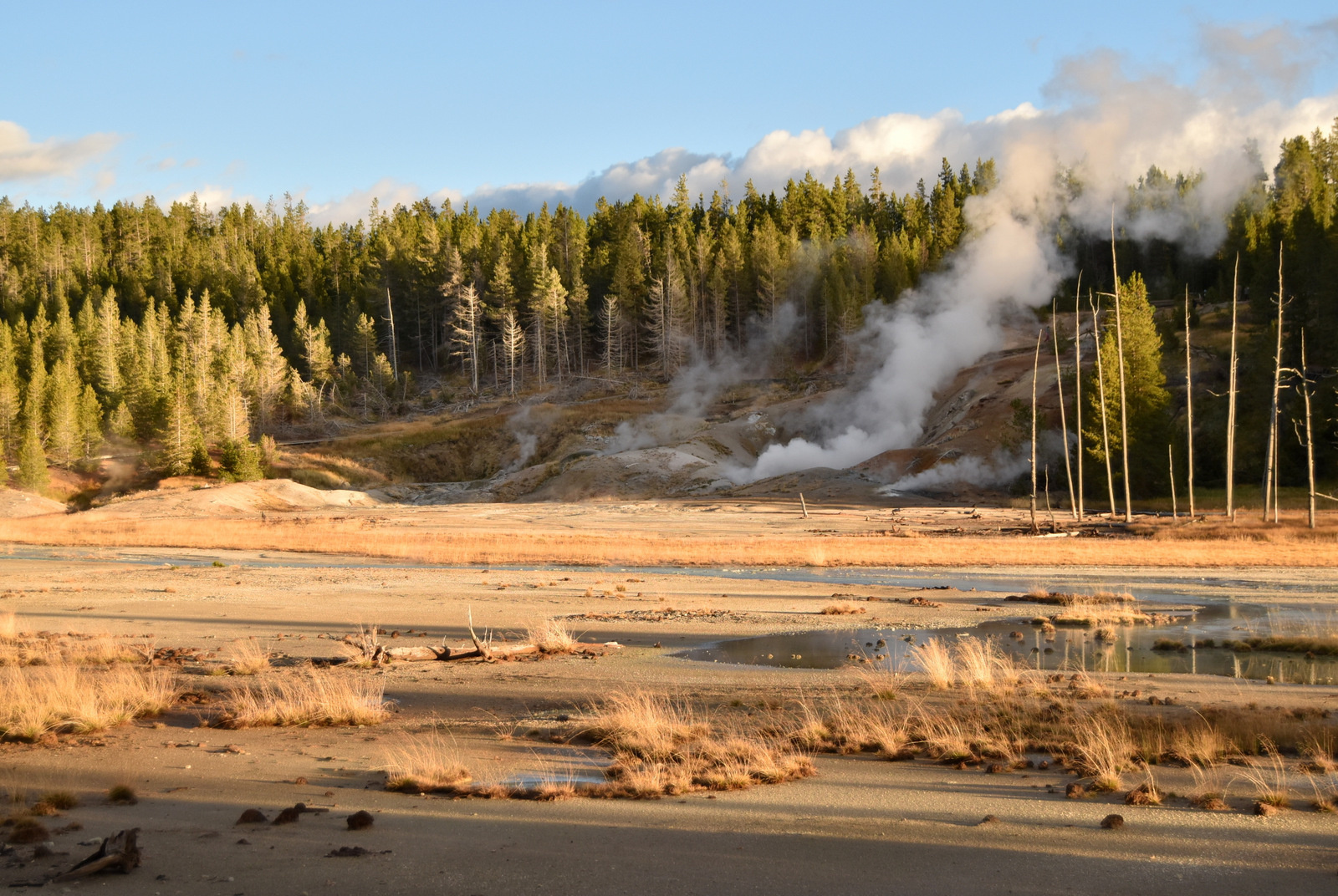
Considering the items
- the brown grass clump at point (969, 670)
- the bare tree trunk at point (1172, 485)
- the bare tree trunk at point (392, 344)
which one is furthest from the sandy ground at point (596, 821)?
the bare tree trunk at point (392, 344)

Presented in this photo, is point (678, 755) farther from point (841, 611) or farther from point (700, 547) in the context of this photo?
point (700, 547)

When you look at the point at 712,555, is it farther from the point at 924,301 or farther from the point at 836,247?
the point at 836,247

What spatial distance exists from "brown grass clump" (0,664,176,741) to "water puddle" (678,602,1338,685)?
9.51 meters

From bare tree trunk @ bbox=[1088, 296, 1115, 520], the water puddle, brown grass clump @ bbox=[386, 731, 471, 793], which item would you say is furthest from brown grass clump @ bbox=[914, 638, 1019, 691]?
bare tree trunk @ bbox=[1088, 296, 1115, 520]

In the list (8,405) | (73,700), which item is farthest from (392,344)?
(73,700)

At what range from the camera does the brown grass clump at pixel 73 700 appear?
12766mm

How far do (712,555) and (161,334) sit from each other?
97347 millimetres

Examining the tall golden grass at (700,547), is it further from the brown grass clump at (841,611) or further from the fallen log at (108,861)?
the fallen log at (108,861)

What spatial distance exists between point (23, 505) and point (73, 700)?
222ft

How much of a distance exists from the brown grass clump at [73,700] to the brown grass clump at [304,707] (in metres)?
1.13

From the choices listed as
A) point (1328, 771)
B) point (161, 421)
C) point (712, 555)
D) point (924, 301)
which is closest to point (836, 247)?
point (924, 301)

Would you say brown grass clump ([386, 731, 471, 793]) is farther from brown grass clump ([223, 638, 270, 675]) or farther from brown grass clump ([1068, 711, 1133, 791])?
brown grass clump ([1068, 711, 1133, 791])

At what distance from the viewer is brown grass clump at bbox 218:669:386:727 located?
13648 mm

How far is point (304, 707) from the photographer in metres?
14.0
